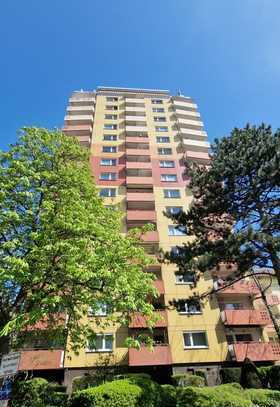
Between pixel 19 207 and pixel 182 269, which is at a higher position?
pixel 19 207

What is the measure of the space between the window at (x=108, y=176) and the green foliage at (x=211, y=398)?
971 inches

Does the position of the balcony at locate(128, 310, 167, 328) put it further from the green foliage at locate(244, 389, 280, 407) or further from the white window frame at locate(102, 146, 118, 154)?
the white window frame at locate(102, 146, 118, 154)

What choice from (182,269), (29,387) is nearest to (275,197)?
(182,269)

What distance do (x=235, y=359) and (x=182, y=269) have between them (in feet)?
38.2

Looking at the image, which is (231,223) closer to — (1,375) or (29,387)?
(1,375)

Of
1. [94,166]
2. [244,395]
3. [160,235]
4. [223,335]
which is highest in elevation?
[94,166]

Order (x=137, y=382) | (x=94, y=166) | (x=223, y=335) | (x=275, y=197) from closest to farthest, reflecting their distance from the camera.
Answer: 1. (x=137, y=382)
2. (x=275, y=197)
3. (x=223, y=335)
4. (x=94, y=166)

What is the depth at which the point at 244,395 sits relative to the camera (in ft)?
36.8

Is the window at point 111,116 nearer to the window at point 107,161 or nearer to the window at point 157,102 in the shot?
the window at point 157,102

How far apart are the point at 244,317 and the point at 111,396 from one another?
17447 millimetres

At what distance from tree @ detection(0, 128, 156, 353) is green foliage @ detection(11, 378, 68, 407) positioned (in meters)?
3.46

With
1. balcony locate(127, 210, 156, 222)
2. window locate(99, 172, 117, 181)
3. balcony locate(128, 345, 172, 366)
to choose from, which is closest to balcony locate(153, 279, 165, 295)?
balcony locate(128, 345, 172, 366)

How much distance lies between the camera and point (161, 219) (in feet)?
96.3

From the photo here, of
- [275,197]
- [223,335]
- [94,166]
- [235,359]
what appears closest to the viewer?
[275,197]
